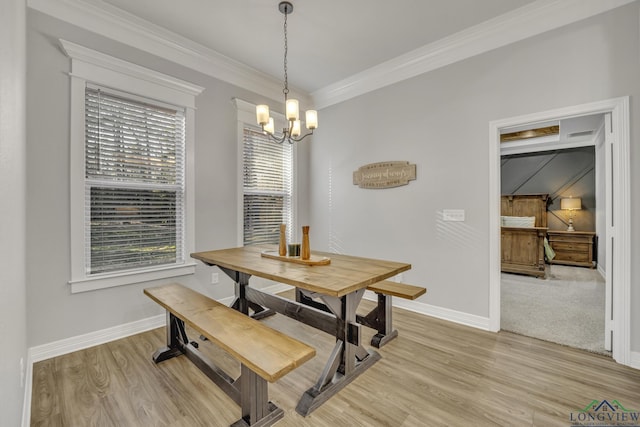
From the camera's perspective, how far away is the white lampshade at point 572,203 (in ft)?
21.3

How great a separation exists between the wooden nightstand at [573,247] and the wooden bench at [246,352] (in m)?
7.45

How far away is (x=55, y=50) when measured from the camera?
7.57 feet

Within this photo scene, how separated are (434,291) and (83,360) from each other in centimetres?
336

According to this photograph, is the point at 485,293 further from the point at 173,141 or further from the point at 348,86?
the point at 173,141

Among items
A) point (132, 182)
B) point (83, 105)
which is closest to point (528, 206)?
point (132, 182)

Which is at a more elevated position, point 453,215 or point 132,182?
point 132,182

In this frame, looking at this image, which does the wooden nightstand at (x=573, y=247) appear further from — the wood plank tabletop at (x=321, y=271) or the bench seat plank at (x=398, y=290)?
the wood plank tabletop at (x=321, y=271)

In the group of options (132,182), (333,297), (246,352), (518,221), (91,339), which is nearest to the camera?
(246,352)

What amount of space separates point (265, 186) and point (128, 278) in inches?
75.9

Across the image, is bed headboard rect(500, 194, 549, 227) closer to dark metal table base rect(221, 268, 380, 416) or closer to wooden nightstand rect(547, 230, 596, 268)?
wooden nightstand rect(547, 230, 596, 268)

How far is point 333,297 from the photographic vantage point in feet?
6.19

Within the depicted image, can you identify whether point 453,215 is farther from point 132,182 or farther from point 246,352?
point 132,182

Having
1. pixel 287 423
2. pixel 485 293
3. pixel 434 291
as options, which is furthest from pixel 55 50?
pixel 485 293

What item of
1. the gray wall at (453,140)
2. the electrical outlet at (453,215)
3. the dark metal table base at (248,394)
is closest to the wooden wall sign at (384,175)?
the gray wall at (453,140)
